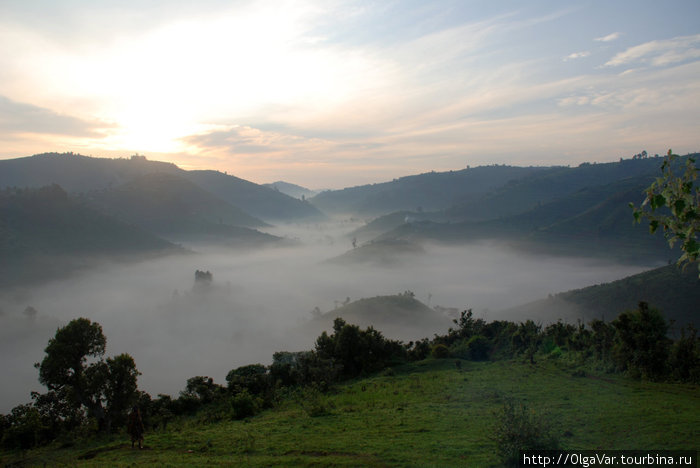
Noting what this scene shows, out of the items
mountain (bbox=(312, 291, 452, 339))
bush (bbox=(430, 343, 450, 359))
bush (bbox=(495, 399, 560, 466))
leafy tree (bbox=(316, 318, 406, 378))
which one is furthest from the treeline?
mountain (bbox=(312, 291, 452, 339))

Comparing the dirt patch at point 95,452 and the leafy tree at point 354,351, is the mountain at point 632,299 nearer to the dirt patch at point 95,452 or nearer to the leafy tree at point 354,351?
the leafy tree at point 354,351

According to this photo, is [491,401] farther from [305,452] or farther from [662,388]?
[305,452]

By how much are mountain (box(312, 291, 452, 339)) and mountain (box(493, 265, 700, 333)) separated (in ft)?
98.7

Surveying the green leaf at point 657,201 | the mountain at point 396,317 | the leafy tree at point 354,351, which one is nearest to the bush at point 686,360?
the leafy tree at point 354,351

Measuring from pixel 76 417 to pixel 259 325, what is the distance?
167 metres

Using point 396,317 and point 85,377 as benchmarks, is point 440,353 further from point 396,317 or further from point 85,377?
point 396,317

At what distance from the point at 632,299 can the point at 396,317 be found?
73624 mm

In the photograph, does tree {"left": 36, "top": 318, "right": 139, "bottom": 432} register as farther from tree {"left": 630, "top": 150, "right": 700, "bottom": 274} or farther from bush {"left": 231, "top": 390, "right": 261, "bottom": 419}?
tree {"left": 630, "top": 150, "right": 700, "bottom": 274}

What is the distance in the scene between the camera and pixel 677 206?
A: 22.9 ft

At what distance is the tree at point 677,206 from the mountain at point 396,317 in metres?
134

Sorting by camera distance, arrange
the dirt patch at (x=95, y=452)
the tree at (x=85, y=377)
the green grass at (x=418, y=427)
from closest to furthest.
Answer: the green grass at (x=418, y=427), the dirt patch at (x=95, y=452), the tree at (x=85, y=377)

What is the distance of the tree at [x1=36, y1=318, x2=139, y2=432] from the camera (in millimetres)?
29609

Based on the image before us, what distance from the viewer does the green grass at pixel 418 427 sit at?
16.6 m

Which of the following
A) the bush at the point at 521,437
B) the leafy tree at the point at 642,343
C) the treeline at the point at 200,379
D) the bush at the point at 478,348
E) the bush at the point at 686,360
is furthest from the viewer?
the bush at the point at 478,348
